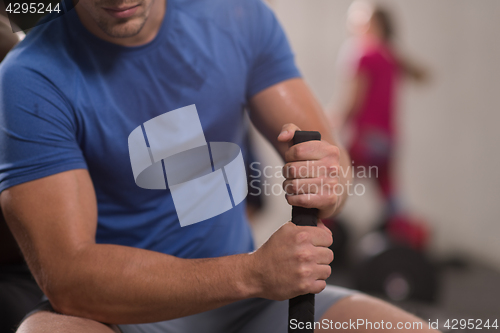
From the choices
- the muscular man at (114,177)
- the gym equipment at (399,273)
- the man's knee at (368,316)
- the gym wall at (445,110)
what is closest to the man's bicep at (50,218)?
the muscular man at (114,177)

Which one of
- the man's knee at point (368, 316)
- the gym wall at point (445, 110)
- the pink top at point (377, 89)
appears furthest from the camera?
the gym wall at point (445, 110)

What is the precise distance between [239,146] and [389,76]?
3.96 feet

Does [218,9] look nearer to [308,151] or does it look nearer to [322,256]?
[308,151]

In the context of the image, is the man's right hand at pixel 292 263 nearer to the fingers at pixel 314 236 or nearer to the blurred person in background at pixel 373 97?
the fingers at pixel 314 236

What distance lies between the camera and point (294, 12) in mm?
2148

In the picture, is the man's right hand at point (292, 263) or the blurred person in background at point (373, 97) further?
the blurred person in background at point (373, 97)

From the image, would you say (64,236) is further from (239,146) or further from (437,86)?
(437,86)

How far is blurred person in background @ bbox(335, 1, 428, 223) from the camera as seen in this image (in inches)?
65.1

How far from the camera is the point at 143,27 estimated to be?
563 millimetres

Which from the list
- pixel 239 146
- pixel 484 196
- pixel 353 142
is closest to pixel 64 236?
pixel 239 146

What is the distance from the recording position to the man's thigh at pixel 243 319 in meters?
0.63

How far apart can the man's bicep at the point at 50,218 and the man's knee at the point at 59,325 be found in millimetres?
47

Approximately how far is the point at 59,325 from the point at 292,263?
30 cm

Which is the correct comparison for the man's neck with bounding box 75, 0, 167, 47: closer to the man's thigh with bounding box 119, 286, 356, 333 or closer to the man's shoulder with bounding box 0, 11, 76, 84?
the man's shoulder with bounding box 0, 11, 76, 84
